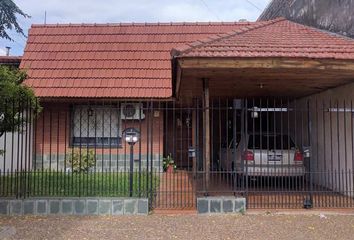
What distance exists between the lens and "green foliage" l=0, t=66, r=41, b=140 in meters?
8.76

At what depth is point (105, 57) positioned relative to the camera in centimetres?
1596

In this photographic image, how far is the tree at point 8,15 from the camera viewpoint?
1612cm

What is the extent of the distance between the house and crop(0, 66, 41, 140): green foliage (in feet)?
3.52

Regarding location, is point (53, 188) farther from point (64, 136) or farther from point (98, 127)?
point (98, 127)

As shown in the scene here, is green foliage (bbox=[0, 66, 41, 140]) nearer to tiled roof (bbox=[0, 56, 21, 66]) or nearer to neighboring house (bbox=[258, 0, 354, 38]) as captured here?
neighboring house (bbox=[258, 0, 354, 38])

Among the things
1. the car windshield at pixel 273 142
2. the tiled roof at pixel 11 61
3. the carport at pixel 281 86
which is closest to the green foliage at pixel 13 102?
the carport at pixel 281 86

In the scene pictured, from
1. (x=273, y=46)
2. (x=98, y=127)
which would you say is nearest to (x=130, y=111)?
(x=98, y=127)

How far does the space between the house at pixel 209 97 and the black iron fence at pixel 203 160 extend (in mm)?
44

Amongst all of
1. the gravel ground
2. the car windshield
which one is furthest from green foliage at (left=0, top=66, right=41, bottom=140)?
the car windshield

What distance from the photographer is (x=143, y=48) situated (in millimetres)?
16281

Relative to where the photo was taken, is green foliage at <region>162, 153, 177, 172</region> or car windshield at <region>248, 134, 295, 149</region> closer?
car windshield at <region>248, 134, 295, 149</region>

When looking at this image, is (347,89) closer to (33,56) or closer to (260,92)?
(260,92)

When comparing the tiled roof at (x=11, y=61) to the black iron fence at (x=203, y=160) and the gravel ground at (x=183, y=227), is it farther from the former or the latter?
the gravel ground at (x=183, y=227)

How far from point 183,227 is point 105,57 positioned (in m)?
9.80
